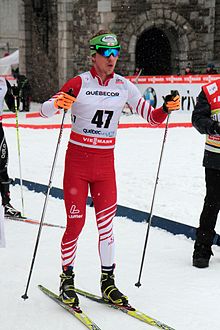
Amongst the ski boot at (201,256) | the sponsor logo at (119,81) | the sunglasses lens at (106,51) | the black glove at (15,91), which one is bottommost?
the ski boot at (201,256)

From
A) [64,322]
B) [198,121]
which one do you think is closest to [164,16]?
[198,121]

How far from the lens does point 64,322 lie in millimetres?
4344

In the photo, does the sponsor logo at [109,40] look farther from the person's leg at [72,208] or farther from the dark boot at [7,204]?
the dark boot at [7,204]

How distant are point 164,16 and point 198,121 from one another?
19155 mm

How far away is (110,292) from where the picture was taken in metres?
4.67

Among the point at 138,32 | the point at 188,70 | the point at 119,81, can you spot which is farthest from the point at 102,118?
the point at 138,32

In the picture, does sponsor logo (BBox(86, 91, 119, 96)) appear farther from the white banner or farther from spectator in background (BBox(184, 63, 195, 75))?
spectator in background (BBox(184, 63, 195, 75))

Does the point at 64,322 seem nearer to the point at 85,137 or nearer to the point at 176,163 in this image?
the point at 85,137

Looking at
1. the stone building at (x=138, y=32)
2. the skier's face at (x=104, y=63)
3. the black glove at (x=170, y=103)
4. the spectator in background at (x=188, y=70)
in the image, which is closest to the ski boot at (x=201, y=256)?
the black glove at (x=170, y=103)

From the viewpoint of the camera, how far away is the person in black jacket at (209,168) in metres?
5.59

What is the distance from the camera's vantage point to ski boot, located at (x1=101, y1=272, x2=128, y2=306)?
15.1 ft

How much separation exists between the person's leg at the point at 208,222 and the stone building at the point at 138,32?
729 inches

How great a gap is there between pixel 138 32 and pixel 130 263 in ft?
62.4

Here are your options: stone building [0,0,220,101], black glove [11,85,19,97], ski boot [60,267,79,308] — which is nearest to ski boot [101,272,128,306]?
ski boot [60,267,79,308]
